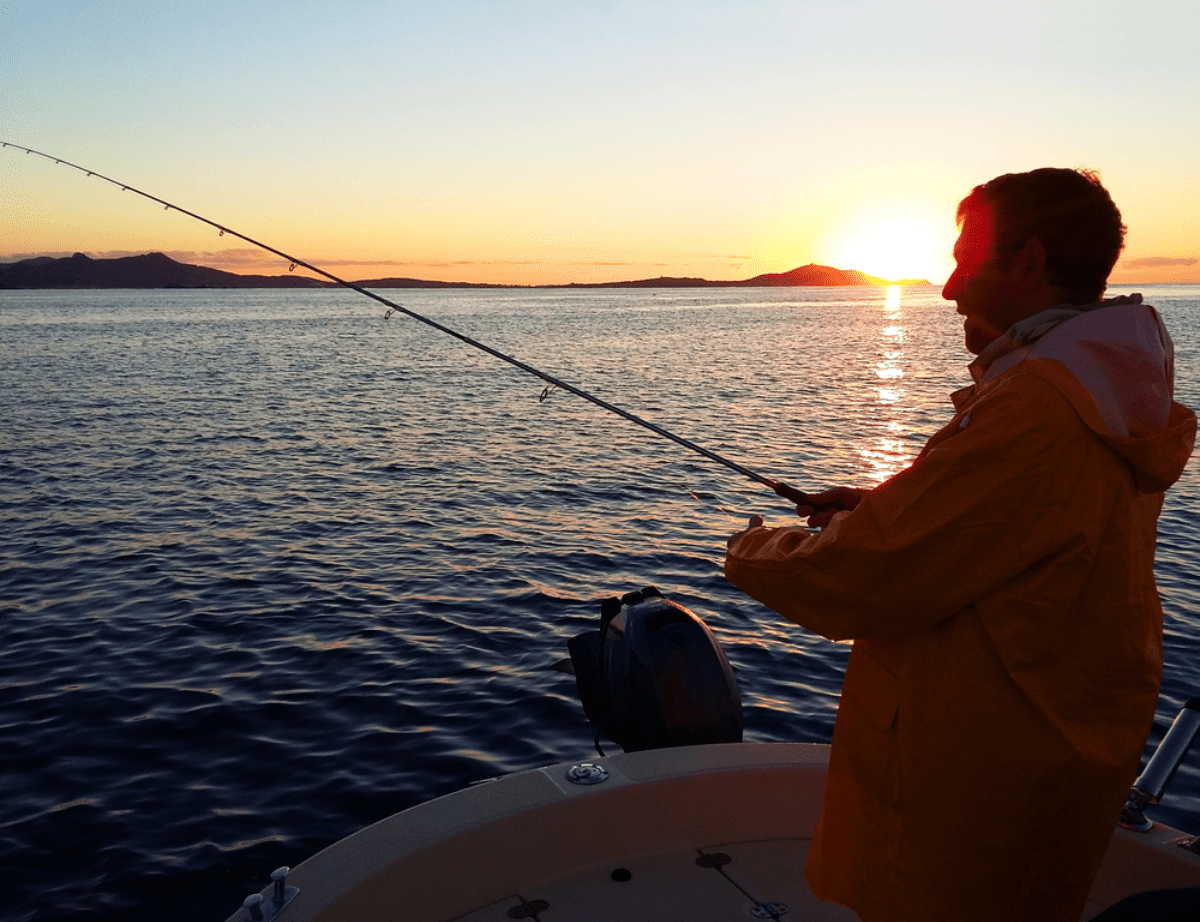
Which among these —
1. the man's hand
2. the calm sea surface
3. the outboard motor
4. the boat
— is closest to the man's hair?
the man's hand

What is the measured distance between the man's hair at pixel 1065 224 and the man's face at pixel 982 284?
0.10ft

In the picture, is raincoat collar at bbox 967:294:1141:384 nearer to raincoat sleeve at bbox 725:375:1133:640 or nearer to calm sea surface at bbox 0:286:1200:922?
raincoat sleeve at bbox 725:375:1133:640

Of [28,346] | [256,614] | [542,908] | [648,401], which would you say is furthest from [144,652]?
[28,346]

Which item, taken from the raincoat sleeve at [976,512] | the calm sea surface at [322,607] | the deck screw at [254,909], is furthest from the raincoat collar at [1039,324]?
the calm sea surface at [322,607]

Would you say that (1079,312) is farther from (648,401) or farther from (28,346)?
(28,346)

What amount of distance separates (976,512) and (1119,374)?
1.16 feet

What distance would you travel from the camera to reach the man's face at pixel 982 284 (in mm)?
1830

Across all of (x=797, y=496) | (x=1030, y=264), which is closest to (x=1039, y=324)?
(x=1030, y=264)

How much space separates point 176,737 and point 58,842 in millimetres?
1192

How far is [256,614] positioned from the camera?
8648mm

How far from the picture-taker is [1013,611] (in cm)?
168

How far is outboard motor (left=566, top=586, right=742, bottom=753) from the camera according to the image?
13.3 feet

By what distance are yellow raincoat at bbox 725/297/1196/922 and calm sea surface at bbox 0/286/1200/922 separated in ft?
13.8

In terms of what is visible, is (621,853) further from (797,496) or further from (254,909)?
(797,496)
